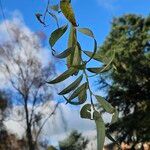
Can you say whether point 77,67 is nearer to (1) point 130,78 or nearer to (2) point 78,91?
(2) point 78,91

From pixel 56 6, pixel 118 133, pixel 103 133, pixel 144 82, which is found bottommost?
pixel 103 133

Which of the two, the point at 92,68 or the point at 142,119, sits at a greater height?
the point at 142,119

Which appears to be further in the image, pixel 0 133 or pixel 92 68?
pixel 0 133

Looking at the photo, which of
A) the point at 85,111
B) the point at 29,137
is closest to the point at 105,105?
the point at 85,111

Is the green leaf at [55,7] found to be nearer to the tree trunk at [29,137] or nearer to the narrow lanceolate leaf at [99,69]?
the narrow lanceolate leaf at [99,69]

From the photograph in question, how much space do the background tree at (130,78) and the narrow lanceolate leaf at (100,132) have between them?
3613cm

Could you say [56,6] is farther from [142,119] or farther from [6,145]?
[6,145]

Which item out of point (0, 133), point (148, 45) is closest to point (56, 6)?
point (148, 45)

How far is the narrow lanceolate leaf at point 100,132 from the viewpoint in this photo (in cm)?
100

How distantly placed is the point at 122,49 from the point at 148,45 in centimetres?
220

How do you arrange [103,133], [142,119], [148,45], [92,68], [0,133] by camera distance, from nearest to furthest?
[103,133], [92,68], [142,119], [148,45], [0,133]

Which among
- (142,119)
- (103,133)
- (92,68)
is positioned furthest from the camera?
(142,119)

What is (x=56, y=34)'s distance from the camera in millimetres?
1121

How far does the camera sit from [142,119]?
36531 millimetres
